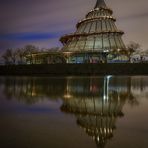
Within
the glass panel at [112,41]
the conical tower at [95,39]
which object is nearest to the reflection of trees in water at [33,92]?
the conical tower at [95,39]

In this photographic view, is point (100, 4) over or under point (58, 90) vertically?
over

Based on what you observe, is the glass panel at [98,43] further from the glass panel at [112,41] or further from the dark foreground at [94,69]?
the dark foreground at [94,69]

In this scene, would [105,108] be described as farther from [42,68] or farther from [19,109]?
[42,68]

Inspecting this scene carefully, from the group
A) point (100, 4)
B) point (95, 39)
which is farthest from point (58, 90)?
point (100, 4)

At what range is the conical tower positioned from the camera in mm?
69938

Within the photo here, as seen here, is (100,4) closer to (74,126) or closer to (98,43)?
(98,43)

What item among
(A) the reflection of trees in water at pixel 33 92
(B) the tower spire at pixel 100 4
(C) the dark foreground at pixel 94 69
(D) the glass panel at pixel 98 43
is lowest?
(A) the reflection of trees in water at pixel 33 92

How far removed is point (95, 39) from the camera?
252 feet

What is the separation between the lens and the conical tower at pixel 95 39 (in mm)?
69938

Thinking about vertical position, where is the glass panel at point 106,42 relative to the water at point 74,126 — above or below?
above

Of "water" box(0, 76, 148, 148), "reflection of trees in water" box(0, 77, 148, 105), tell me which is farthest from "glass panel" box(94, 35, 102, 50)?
"water" box(0, 76, 148, 148)

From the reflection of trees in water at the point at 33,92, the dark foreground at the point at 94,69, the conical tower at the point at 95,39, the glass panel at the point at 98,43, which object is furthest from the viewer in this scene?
the glass panel at the point at 98,43

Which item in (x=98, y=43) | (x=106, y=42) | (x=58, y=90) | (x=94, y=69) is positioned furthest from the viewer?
(x=98, y=43)

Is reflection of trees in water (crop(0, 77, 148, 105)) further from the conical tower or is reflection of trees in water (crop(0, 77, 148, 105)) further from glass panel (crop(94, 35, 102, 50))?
glass panel (crop(94, 35, 102, 50))
